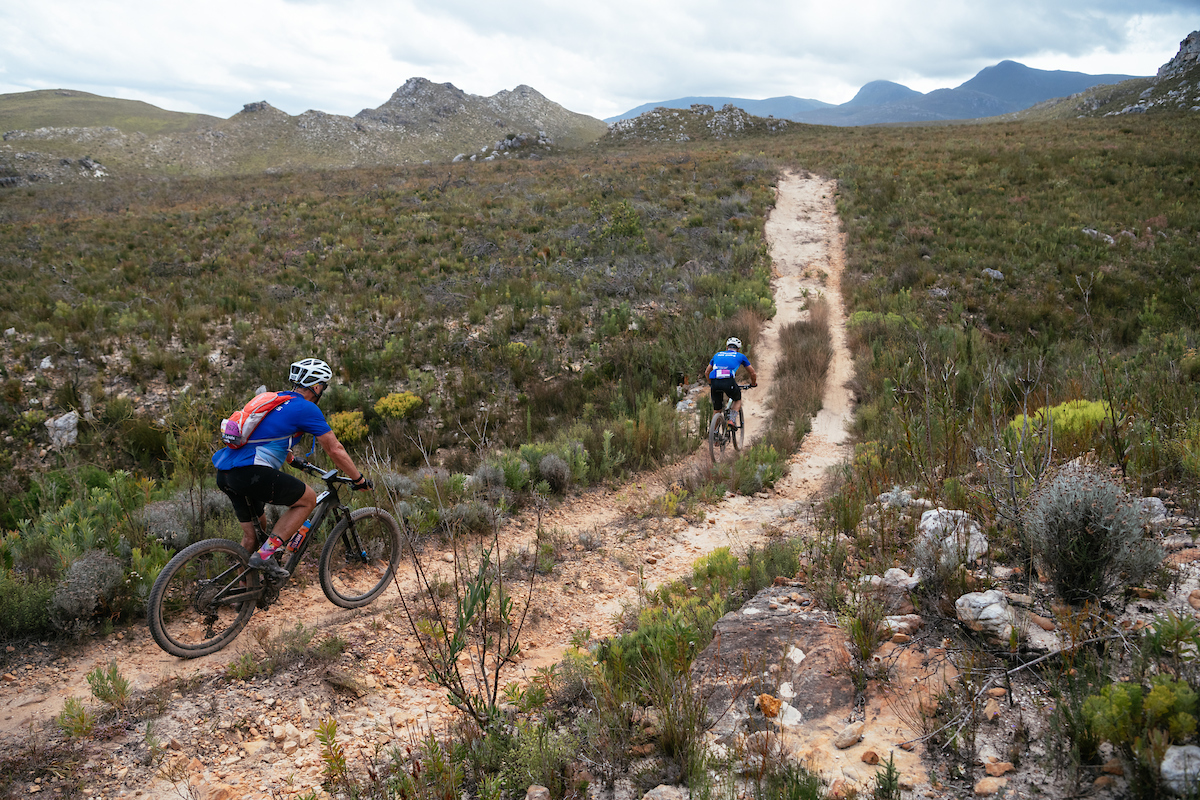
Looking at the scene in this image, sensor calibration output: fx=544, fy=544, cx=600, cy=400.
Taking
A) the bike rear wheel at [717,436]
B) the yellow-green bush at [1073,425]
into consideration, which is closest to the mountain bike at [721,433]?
the bike rear wheel at [717,436]

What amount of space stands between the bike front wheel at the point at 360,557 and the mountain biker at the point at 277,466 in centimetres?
39

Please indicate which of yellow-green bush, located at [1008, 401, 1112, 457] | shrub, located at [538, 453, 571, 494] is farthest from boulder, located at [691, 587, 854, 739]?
shrub, located at [538, 453, 571, 494]

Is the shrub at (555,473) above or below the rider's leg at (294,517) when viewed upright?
below

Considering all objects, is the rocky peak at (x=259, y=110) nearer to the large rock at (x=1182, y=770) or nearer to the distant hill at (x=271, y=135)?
the distant hill at (x=271, y=135)

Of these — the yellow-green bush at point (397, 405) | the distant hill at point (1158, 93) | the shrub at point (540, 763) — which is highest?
the distant hill at point (1158, 93)

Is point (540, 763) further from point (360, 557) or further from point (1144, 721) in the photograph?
point (360, 557)

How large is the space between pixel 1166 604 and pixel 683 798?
2.73 metres

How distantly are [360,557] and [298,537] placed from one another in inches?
25.7

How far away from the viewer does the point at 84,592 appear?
408cm

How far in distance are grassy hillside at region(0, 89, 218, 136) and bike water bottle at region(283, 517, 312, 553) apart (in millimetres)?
115457

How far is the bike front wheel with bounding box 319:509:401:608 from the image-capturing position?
15.7ft

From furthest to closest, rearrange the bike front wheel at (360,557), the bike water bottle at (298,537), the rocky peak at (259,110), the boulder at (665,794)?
the rocky peak at (259,110)
the bike front wheel at (360,557)
the bike water bottle at (298,537)
the boulder at (665,794)

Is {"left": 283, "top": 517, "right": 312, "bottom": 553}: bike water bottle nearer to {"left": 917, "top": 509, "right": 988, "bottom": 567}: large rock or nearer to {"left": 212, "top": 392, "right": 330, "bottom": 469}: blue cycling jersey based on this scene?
{"left": 212, "top": 392, "right": 330, "bottom": 469}: blue cycling jersey

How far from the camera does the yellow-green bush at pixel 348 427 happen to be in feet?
28.8
